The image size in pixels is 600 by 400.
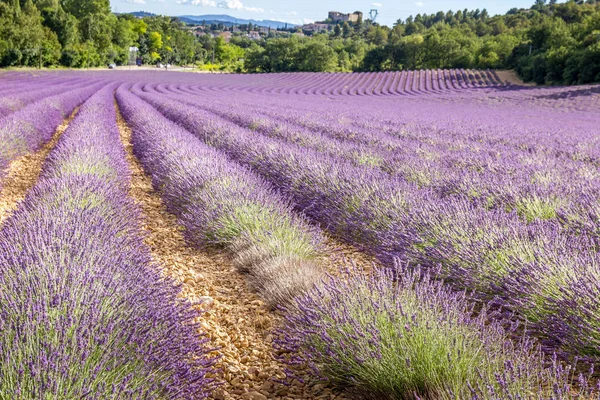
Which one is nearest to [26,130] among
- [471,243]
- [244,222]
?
[244,222]

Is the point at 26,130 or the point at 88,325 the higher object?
the point at 88,325

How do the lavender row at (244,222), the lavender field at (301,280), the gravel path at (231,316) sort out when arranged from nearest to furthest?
1. the lavender field at (301,280)
2. the gravel path at (231,316)
3. the lavender row at (244,222)

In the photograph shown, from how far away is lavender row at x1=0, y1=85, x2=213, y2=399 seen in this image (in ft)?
4.16

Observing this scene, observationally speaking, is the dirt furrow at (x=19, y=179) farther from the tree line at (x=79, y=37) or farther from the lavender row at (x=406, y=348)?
the tree line at (x=79, y=37)

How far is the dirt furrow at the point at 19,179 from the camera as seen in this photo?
4.52 metres

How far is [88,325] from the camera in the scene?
1511mm

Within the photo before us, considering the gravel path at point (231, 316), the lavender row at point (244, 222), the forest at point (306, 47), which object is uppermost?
the forest at point (306, 47)

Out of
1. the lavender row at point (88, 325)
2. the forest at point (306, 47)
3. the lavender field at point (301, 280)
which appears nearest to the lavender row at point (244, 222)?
the lavender field at point (301, 280)

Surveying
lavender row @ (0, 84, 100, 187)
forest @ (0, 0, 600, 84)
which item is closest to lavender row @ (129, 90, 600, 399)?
lavender row @ (0, 84, 100, 187)

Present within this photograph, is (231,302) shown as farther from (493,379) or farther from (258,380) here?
(493,379)

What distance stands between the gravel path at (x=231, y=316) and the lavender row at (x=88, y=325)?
0.79 ft

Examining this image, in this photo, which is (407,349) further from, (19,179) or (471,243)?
(19,179)

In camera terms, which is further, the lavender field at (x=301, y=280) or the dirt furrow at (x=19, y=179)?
the dirt furrow at (x=19, y=179)

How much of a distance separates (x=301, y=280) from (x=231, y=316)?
45 cm
